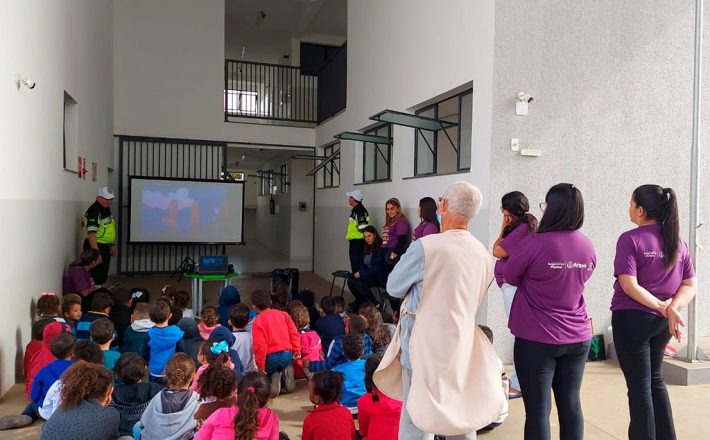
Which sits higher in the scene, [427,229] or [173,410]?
[427,229]

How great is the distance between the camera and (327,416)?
97.9 inches

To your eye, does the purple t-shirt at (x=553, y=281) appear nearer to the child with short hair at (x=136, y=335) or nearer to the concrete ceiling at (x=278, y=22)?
the child with short hair at (x=136, y=335)

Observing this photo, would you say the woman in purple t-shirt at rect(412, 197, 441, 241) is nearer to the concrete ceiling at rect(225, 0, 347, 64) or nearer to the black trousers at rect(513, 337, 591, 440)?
the black trousers at rect(513, 337, 591, 440)

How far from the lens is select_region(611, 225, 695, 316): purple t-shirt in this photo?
2482 mm

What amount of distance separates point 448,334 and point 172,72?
30.0ft

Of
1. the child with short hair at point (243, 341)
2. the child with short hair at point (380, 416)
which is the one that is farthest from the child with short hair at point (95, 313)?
the child with short hair at point (380, 416)

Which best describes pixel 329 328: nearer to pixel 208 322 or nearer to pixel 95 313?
pixel 208 322

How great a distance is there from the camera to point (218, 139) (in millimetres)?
9984

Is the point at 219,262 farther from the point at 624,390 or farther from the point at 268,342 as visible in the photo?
the point at 624,390

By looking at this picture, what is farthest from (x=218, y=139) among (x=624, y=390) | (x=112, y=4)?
(x=624, y=390)

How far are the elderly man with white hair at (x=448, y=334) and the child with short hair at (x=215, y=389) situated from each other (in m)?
0.92

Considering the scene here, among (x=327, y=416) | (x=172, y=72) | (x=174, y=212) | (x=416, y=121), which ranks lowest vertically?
(x=327, y=416)

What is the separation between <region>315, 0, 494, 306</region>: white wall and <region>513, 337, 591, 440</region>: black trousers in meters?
2.40

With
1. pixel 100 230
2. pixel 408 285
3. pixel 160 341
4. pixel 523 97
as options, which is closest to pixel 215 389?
pixel 408 285
